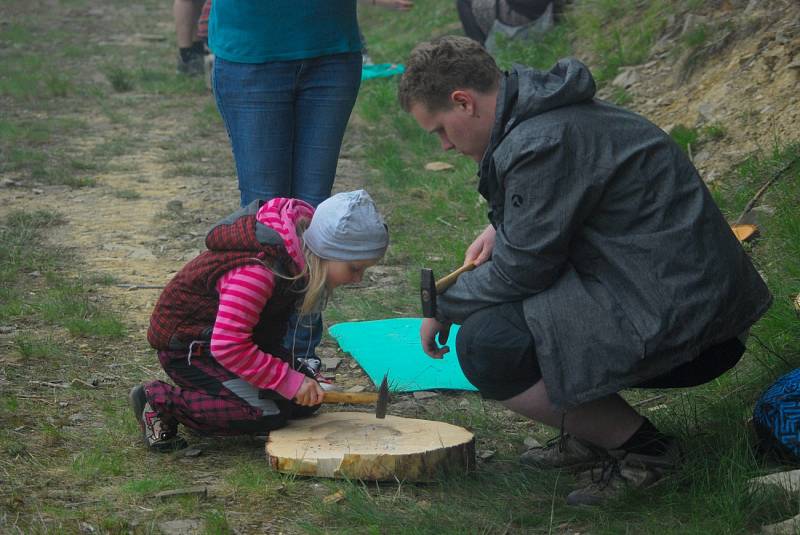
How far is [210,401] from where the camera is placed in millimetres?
3377

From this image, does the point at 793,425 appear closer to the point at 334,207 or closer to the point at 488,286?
the point at 488,286

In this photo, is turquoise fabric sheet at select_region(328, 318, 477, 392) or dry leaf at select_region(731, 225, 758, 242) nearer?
turquoise fabric sheet at select_region(328, 318, 477, 392)

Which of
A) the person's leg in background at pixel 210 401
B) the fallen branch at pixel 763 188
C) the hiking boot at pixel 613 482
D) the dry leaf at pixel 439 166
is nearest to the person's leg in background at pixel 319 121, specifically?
the person's leg in background at pixel 210 401

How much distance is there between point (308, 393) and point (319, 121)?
1.17m

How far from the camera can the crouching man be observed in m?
2.76

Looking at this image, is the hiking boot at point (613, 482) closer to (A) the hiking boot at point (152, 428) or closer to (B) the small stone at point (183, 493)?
(B) the small stone at point (183, 493)

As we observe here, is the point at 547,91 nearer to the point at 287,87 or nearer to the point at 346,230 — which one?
the point at 346,230

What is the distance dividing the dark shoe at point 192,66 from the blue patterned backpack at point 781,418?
9034 millimetres

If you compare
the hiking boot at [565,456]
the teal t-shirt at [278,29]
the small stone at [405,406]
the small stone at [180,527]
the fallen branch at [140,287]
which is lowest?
the small stone at [405,406]

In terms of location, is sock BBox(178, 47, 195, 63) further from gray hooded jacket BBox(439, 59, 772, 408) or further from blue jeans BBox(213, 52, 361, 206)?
gray hooded jacket BBox(439, 59, 772, 408)

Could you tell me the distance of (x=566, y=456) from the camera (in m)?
3.31

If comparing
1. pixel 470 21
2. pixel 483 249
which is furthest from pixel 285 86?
pixel 470 21

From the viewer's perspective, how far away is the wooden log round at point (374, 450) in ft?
10.2

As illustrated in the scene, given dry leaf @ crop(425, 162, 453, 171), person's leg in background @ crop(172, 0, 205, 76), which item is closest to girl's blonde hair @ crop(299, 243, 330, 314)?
dry leaf @ crop(425, 162, 453, 171)
